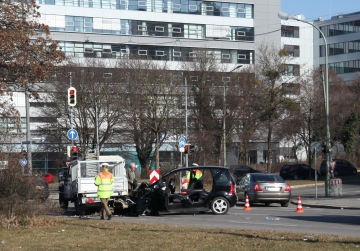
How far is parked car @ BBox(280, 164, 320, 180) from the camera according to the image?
55969 millimetres

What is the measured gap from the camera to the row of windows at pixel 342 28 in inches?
3359

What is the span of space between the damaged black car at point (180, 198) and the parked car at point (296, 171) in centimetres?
3544

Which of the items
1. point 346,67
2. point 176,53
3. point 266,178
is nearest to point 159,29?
point 176,53

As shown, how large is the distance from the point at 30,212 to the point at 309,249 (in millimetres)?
7669

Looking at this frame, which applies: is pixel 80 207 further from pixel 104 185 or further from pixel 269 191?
pixel 269 191

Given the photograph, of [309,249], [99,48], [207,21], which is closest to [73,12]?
[99,48]

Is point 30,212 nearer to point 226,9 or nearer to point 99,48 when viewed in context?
point 99,48

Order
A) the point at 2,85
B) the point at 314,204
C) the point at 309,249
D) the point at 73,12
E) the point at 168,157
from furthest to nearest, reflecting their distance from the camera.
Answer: the point at 73,12, the point at 168,157, the point at 314,204, the point at 2,85, the point at 309,249

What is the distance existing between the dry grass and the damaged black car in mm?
→ 5018

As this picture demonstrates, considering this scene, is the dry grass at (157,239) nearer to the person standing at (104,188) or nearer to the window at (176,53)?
the person standing at (104,188)

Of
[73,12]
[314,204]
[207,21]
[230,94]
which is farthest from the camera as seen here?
[207,21]

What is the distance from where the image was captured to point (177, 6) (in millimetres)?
65750

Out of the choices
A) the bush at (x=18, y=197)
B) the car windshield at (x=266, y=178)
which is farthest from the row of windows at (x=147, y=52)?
the bush at (x=18, y=197)

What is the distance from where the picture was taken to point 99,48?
62.8 metres
